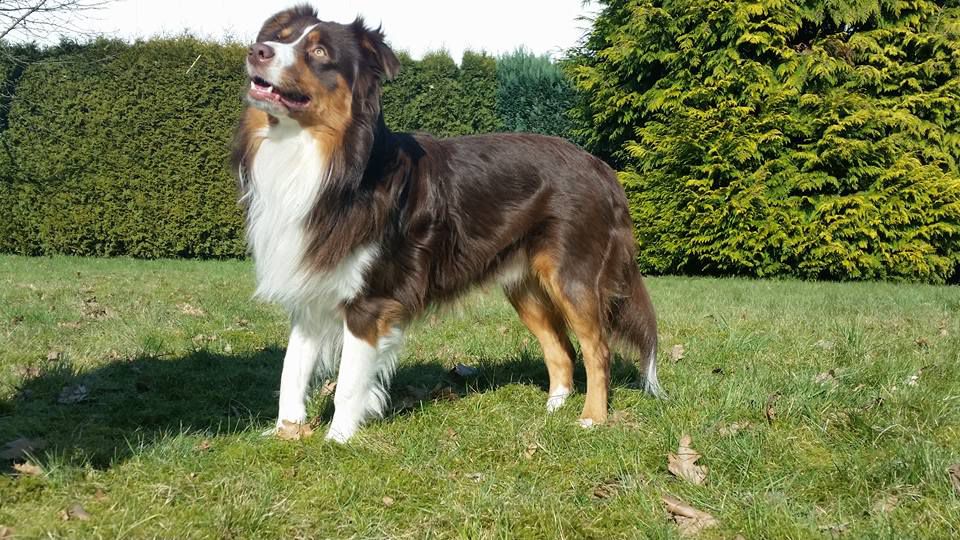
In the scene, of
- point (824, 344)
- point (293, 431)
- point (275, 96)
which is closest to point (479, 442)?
point (293, 431)

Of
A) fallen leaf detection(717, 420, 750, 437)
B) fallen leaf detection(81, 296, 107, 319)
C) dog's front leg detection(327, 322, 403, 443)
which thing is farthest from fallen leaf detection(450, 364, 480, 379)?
fallen leaf detection(81, 296, 107, 319)

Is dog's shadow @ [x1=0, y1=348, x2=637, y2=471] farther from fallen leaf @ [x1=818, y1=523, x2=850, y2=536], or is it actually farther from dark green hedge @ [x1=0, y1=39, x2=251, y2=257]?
dark green hedge @ [x1=0, y1=39, x2=251, y2=257]

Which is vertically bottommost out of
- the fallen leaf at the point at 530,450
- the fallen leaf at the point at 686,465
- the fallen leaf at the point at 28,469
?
the fallen leaf at the point at 530,450

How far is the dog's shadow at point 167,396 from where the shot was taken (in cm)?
352

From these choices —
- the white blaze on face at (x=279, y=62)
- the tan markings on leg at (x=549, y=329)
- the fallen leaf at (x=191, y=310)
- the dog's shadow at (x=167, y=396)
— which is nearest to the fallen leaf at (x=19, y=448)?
the dog's shadow at (x=167, y=396)

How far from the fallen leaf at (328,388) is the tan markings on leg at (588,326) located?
1.50 m

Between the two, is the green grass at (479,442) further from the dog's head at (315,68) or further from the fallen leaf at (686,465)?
the dog's head at (315,68)

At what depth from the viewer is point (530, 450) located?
3.59 meters

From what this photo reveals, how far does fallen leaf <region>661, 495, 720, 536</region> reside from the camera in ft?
9.12

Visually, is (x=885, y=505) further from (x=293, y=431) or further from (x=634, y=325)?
(x=293, y=431)

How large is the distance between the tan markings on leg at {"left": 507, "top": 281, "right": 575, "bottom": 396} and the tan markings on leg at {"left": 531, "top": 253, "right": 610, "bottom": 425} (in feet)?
0.96

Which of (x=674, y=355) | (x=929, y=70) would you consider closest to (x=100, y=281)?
(x=674, y=355)

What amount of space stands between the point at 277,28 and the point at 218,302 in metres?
4.47

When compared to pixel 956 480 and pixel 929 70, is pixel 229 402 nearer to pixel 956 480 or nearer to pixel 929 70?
pixel 956 480
